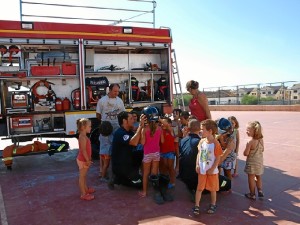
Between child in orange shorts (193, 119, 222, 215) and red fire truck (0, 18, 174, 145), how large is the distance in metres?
Result: 3.42

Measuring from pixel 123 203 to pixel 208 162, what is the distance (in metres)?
1.40

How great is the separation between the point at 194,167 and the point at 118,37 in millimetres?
3788

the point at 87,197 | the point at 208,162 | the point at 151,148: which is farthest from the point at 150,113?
the point at 87,197

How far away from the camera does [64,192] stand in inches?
196

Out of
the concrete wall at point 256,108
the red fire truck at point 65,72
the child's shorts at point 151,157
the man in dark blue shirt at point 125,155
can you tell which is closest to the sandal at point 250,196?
the child's shorts at point 151,157

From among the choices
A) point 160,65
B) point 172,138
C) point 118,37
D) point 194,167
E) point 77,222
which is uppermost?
point 118,37

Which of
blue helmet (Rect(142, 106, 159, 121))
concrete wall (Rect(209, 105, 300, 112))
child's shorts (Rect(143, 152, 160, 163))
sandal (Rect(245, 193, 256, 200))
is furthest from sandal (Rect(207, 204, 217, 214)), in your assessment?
concrete wall (Rect(209, 105, 300, 112))

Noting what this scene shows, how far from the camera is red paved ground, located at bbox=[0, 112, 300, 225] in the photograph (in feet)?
12.5

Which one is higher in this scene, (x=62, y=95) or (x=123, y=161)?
(x=62, y=95)

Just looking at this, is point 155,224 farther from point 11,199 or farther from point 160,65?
point 160,65

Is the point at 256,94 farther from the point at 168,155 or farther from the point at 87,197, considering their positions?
the point at 87,197

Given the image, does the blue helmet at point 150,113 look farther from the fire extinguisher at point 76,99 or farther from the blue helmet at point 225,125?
the fire extinguisher at point 76,99

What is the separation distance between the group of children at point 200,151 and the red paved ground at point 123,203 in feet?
0.68

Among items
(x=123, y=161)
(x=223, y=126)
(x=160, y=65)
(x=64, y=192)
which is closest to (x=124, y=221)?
(x=123, y=161)
